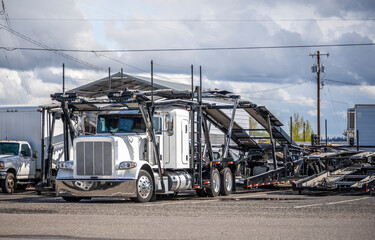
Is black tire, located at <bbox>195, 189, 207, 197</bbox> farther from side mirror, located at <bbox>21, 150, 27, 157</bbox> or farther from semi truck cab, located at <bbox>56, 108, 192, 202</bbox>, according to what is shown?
side mirror, located at <bbox>21, 150, 27, 157</bbox>

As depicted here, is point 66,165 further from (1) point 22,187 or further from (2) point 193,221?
(1) point 22,187

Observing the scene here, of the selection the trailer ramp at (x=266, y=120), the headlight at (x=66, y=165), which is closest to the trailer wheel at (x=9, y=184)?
the headlight at (x=66, y=165)

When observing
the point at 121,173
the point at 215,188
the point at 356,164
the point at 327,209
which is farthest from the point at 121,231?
the point at 356,164

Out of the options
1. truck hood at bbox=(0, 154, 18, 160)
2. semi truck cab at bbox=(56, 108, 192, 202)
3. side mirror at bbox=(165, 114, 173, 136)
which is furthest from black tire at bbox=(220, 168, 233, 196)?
truck hood at bbox=(0, 154, 18, 160)

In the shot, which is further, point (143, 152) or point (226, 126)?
point (226, 126)

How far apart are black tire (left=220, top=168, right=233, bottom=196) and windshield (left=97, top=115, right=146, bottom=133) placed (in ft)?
11.8

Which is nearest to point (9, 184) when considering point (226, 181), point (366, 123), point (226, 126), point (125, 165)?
point (125, 165)

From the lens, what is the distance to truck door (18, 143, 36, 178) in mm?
24000

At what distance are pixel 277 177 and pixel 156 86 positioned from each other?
25.3 metres

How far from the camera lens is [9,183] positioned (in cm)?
2341

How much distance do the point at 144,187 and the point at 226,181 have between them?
170 inches

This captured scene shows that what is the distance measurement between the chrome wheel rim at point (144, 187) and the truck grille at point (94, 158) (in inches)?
35.3

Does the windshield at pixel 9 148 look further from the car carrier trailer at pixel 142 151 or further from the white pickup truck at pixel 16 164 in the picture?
the car carrier trailer at pixel 142 151

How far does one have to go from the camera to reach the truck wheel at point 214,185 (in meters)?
20.3
